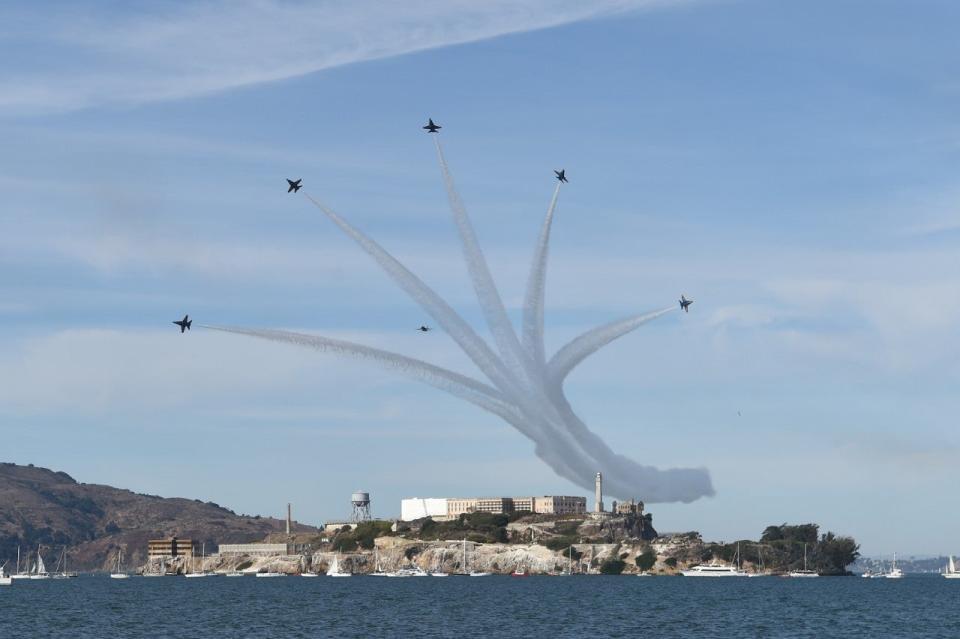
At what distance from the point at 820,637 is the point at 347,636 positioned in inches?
1993

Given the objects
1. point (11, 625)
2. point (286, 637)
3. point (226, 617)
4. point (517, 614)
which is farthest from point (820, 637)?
point (11, 625)

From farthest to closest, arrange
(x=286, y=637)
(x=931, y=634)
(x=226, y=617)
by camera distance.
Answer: (x=226, y=617) → (x=931, y=634) → (x=286, y=637)

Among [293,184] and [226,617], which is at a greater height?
[293,184]

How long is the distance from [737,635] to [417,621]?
4103 centimetres

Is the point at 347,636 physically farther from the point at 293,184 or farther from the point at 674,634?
the point at 293,184

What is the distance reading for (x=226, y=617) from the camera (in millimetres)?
174000

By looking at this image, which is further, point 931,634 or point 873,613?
point 873,613

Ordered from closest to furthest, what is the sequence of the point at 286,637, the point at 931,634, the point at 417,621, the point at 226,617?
the point at 286,637
the point at 931,634
the point at 417,621
the point at 226,617

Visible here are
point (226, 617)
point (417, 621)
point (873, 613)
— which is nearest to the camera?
point (417, 621)

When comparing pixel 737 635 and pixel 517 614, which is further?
pixel 517 614

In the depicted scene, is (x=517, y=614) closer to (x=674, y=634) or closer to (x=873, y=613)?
(x=674, y=634)

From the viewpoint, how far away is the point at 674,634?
141 m

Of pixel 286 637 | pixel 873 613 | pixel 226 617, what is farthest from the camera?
pixel 873 613

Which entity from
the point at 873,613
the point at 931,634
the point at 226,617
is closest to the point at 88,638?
the point at 226,617
